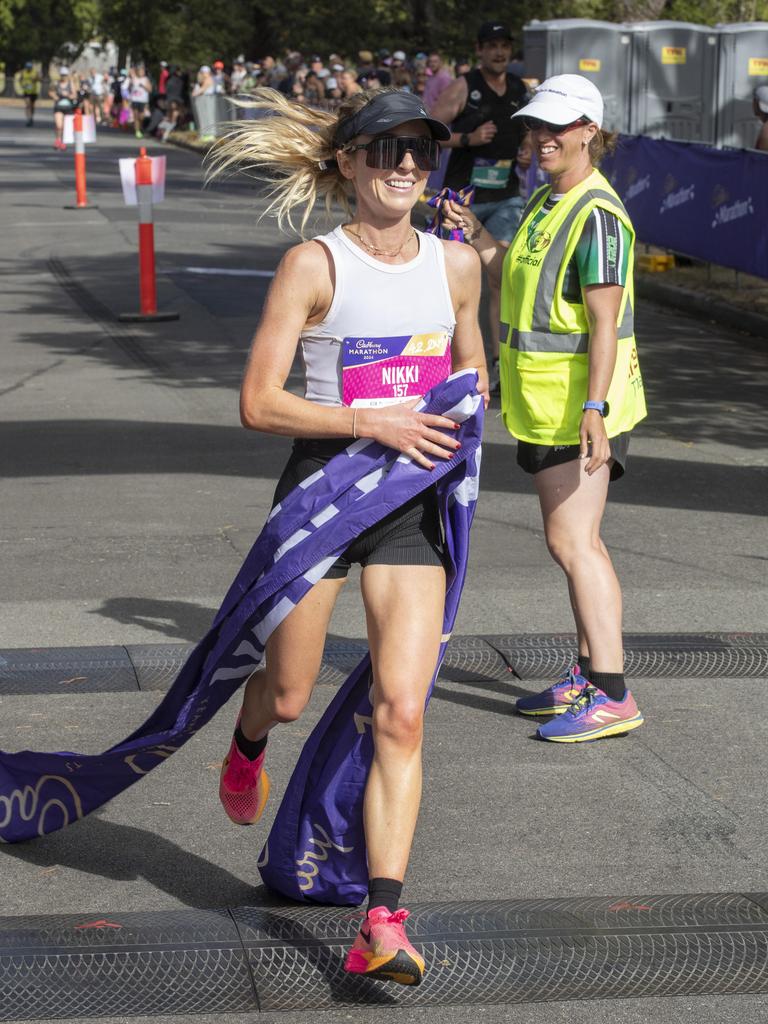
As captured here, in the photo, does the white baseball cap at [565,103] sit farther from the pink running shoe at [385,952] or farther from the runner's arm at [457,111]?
the runner's arm at [457,111]

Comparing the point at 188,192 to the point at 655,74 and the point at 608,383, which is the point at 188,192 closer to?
the point at 655,74

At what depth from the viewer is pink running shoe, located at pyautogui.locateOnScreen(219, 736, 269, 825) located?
13.8ft

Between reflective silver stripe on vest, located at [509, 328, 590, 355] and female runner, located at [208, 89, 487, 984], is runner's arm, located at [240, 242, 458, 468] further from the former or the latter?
Answer: reflective silver stripe on vest, located at [509, 328, 590, 355]

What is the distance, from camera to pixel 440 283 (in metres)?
3.99

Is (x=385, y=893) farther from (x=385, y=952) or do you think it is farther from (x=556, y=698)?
(x=556, y=698)

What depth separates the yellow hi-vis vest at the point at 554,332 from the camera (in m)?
5.22

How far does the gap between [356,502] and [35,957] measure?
1220mm

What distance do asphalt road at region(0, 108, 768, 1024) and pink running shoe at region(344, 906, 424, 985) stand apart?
5.3 inches

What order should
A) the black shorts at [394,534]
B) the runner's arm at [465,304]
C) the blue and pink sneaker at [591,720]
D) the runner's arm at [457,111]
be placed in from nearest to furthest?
the black shorts at [394,534], the runner's arm at [465,304], the blue and pink sneaker at [591,720], the runner's arm at [457,111]

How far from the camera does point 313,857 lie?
3.97 m

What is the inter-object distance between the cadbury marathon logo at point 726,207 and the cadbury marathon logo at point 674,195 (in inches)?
27.2

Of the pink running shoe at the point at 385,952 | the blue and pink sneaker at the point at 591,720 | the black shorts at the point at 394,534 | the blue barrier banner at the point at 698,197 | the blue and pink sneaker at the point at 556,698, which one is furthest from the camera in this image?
the blue barrier banner at the point at 698,197

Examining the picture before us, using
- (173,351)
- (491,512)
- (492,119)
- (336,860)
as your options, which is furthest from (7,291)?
(336,860)

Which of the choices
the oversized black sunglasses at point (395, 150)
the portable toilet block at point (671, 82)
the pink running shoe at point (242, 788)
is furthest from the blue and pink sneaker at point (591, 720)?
the portable toilet block at point (671, 82)
